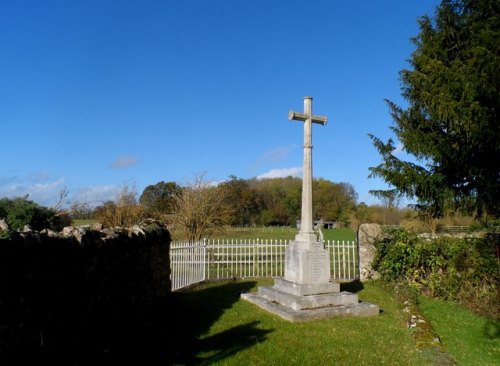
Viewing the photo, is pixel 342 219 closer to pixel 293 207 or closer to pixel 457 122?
pixel 293 207

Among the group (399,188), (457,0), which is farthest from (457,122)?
(457,0)

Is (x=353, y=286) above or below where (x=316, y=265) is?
below

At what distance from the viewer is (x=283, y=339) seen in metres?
6.43

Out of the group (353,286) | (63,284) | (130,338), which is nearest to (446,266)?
(353,286)

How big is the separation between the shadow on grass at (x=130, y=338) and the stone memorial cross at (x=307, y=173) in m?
2.32

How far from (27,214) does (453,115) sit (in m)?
13.2

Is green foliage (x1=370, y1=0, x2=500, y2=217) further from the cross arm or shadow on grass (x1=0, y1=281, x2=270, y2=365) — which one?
shadow on grass (x1=0, y1=281, x2=270, y2=365)

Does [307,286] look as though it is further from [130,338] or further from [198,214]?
[198,214]

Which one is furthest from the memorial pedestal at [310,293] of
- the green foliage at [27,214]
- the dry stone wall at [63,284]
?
the green foliage at [27,214]

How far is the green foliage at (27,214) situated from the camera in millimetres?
12797

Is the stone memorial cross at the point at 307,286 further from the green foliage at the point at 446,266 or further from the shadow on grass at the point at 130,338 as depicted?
the green foliage at the point at 446,266

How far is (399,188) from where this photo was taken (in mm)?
13258

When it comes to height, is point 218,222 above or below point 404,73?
below

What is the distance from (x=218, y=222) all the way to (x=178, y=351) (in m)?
12.8
